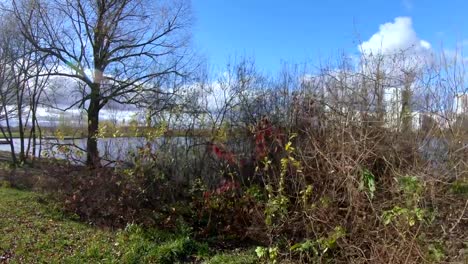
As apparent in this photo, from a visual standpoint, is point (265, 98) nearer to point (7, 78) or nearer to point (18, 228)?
point (18, 228)

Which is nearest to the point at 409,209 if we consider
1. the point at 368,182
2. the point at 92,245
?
the point at 368,182

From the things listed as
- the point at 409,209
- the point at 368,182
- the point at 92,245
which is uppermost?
the point at 368,182

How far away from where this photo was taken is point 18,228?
22.3 ft

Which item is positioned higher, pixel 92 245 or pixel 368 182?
pixel 368 182

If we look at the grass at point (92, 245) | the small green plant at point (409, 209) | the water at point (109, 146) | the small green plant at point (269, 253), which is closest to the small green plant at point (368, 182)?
the small green plant at point (409, 209)

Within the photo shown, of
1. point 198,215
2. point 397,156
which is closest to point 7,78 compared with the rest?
point 198,215

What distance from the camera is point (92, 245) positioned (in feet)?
20.0

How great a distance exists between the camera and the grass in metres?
5.80

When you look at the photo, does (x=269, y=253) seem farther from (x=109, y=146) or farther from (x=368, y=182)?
(x=109, y=146)

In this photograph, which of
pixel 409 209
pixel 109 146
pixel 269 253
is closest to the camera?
pixel 409 209

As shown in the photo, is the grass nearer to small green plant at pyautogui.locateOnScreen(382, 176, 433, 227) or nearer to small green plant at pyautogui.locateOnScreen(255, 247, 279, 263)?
small green plant at pyautogui.locateOnScreen(255, 247, 279, 263)

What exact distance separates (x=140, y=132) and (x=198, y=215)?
186 centimetres

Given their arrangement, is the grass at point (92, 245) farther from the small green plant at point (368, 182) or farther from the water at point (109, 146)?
the small green plant at point (368, 182)

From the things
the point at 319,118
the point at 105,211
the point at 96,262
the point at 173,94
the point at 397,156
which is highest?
the point at 173,94
